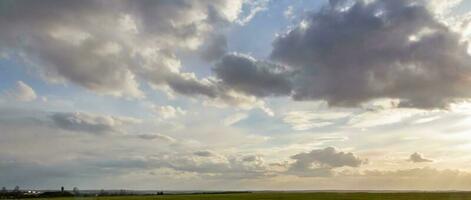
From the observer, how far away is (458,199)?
95188 mm

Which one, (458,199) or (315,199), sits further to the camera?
(315,199)

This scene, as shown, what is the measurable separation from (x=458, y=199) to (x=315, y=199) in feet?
88.2

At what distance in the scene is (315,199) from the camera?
367 ft
